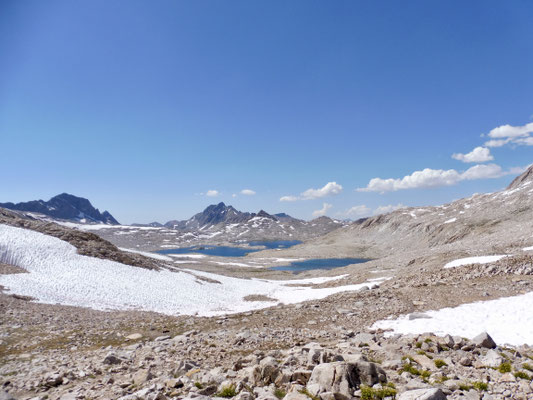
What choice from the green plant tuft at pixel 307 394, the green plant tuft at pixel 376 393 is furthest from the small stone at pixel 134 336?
the green plant tuft at pixel 376 393

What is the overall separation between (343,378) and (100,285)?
99.5ft

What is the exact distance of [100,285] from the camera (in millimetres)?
30328

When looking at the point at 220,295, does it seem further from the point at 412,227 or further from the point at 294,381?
the point at 412,227

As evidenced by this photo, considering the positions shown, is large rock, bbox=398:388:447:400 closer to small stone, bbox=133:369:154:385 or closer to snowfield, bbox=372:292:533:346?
small stone, bbox=133:369:154:385

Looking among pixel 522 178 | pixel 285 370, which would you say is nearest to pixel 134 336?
pixel 285 370

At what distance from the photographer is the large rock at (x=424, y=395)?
687 cm

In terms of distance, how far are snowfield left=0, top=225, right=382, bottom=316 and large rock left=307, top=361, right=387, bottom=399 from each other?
20666 mm

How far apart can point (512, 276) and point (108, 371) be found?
28401 millimetres

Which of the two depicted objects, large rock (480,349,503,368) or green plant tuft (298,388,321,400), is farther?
large rock (480,349,503,368)

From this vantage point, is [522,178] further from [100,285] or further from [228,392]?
[228,392]

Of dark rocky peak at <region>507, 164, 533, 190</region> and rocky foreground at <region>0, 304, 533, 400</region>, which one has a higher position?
dark rocky peak at <region>507, 164, 533, 190</region>

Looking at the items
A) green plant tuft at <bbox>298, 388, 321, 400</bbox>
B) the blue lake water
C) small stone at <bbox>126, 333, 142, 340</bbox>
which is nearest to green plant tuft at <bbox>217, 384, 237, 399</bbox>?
green plant tuft at <bbox>298, 388, 321, 400</bbox>

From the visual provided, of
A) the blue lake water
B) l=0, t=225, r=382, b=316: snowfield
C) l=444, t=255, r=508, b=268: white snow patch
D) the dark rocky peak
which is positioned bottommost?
the blue lake water

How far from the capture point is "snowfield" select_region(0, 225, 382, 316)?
26.6 meters
